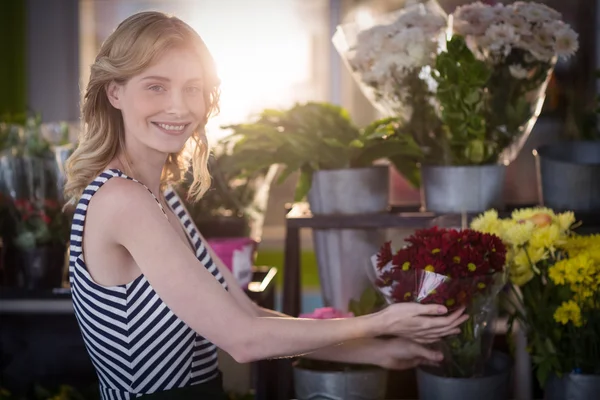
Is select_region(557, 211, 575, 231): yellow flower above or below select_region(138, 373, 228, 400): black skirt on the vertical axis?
above

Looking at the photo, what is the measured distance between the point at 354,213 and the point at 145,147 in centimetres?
50

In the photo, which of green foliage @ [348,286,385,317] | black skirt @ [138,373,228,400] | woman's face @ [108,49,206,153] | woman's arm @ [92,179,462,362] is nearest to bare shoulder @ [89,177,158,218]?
woman's arm @ [92,179,462,362]

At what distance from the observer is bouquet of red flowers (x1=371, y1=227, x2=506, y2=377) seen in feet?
4.05

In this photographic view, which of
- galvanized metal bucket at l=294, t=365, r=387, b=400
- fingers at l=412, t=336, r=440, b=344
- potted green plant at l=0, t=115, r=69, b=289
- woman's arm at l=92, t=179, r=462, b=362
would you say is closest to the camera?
woman's arm at l=92, t=179, r=462, b=362

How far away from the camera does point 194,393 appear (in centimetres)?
136

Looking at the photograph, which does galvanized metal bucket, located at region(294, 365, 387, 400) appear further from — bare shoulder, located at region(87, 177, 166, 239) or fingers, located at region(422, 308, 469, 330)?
bare shoulder, located at region(87, 177, 166, 239)

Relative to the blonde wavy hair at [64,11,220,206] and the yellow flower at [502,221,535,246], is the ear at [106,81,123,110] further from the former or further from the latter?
the yellow flower at [502,221,535,246]

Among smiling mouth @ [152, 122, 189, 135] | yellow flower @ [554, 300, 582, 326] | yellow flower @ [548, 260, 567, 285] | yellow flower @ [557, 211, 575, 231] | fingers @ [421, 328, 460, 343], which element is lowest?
fingers @ [421, 328, 460, 343]

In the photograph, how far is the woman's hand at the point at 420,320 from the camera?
4.10ft

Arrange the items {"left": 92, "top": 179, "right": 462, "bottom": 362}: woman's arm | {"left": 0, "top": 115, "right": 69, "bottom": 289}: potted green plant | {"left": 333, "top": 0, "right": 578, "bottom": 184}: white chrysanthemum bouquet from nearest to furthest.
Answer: {"left": 92, "top": 179, "right": 462, "bottom": 362}: woman's arm < {"left": 333, "top": 0, "right": 578, "bottom": 184}: white chrysanthemum bouquet < {"left": 0, "top": 115, "right": 69, "bottom": 289}: potted green plant

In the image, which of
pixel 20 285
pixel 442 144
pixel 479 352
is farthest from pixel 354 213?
pixel 20 285

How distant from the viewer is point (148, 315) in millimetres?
1298

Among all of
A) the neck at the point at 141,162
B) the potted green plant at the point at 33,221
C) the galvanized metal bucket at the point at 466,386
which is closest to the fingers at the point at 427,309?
the galvanized metal bucket at the point at 466,386

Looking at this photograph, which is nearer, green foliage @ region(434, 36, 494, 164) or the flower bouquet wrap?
the flower bouquet wrap
